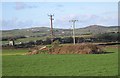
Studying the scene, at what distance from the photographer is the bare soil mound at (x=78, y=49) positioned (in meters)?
81.2

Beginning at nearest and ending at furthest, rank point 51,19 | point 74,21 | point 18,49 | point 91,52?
point 91,52
point 74,21
point 18,49
point 51,19

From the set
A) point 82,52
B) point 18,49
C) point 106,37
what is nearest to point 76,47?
point 82,52

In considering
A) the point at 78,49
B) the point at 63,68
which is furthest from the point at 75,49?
the point at 63,68

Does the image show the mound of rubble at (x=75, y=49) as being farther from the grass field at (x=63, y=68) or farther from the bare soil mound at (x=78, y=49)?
the grass field at (x=63, y=68)

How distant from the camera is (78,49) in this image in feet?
276

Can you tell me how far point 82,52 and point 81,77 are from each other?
6118cm

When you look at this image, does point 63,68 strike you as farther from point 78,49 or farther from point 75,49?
point 75,49

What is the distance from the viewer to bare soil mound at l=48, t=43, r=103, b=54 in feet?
267

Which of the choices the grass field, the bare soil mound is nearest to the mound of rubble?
the bare soil mound

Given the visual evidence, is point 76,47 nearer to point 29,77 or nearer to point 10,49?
point 10,49

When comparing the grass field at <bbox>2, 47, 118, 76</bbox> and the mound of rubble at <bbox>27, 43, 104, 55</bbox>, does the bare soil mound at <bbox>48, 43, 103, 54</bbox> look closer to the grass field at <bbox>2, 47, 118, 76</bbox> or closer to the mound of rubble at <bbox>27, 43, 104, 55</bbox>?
the mound of rubble at <bbox>27, 43, 104, 55</bbox>

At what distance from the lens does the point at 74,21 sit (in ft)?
333

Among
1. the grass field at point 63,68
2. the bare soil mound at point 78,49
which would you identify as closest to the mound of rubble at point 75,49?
the bare soil mound at point 78,49

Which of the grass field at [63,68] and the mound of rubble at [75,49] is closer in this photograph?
the grass field at [63,68]
